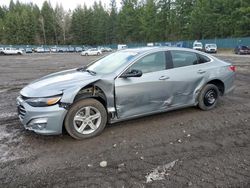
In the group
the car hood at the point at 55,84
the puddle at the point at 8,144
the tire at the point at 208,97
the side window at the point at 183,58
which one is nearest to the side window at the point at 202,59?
the side window at the point at 183,58

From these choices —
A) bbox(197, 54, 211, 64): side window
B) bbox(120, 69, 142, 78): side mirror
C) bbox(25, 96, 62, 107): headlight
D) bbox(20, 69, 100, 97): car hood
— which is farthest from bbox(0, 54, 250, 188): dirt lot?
bbox(197, 54, 211, 64): side window

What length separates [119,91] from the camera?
4.30 m

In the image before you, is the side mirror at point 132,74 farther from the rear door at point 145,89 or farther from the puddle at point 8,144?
the puddle at point 8,144

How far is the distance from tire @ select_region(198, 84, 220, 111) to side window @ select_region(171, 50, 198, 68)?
708mm

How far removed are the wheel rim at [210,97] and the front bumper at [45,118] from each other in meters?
3.40

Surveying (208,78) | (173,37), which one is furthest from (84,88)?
(173,37)

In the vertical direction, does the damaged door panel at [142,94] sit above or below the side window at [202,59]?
below

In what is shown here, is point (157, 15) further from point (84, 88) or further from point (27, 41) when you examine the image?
point (84, 88)

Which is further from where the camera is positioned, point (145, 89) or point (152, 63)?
point (152, 63)

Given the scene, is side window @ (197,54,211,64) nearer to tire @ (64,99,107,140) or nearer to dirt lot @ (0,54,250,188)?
dirt lot @ (0,54,250,188)

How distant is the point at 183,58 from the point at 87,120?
102 inches

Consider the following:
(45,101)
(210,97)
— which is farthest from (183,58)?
(45,101)

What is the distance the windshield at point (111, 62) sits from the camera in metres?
4.68

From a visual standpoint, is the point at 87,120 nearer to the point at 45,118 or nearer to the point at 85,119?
the point at 85,119
